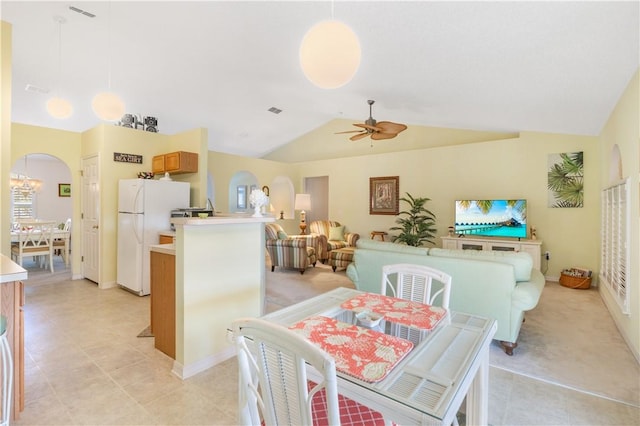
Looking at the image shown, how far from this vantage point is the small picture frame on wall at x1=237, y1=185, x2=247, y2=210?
31.7 ft

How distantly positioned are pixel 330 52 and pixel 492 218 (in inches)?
194

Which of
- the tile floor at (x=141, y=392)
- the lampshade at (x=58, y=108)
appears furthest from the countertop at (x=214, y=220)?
the lampshade at (x=58, y=108)

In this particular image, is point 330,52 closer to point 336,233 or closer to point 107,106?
point 107,106

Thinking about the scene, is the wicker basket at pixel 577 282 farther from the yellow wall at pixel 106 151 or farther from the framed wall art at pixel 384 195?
the yellow wall at pixel 106 151

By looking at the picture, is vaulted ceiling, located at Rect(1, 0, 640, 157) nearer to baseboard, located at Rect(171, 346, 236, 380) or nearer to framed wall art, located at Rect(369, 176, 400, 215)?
framed wall art, located at Rect(369, 176, 400, 215)

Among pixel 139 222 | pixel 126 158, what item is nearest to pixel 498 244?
pixel 139 222

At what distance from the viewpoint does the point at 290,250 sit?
5.56 metres

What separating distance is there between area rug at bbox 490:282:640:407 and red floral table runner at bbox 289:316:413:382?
6.00 feet

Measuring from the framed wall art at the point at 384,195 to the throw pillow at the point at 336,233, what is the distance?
833 millimetres

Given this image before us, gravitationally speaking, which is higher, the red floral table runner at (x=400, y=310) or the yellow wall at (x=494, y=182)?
the yellow wall at (x=494, y=182)

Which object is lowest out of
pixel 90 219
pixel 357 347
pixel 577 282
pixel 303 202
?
pixel 577 282

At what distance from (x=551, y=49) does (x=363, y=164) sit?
190 inches

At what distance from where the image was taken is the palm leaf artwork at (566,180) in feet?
16.0

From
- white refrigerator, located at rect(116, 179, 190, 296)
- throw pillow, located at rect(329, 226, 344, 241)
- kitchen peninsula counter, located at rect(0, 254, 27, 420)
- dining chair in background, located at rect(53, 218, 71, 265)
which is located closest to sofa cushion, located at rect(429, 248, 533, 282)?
kitchen peninsula counter, located at rect(0, 254, 27, 420)
